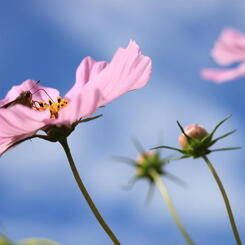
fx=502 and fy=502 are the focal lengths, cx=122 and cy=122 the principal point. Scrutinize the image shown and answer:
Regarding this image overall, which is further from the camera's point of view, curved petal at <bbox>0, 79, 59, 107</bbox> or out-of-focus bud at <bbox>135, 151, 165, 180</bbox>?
curved petal at <bbox>0, 79, 59, 107</bbox>

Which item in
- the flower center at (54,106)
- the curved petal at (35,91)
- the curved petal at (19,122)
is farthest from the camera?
the curved petal at (35,91)

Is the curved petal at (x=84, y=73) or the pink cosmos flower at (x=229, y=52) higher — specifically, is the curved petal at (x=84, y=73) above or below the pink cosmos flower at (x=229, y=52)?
above

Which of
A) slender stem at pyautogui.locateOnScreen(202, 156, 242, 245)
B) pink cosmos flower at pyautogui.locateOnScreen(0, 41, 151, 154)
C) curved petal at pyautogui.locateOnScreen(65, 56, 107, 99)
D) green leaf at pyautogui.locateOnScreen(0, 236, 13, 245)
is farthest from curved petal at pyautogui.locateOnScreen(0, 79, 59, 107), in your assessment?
green leaf at pyautogui.locateOnScreen(0, 236, 13, 245)

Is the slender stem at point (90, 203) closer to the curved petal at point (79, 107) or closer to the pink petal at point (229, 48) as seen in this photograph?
the curved petal at point (79, 107)

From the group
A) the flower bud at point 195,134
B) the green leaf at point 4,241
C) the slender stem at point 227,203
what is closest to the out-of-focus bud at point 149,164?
the flower bud at point 195,134

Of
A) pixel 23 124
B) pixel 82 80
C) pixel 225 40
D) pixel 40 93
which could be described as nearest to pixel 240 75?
pixel 225 40

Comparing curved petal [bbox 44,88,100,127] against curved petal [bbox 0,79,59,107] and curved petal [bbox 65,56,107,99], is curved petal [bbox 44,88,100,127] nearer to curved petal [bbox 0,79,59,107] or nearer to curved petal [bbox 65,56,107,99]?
curved petal [bbox 65,56,107,99]
